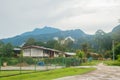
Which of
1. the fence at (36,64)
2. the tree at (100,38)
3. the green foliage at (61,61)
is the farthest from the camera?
the tree at (100,38)

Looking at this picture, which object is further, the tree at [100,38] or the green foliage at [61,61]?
the tree at [100,38]

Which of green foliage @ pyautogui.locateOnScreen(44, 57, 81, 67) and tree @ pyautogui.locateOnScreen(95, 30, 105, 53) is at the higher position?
tree @ pyautogui.locateOnScreen(95, 30, 105, 53)

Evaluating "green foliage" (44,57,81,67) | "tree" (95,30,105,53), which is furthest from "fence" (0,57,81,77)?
"tree" (95,30,105,53)

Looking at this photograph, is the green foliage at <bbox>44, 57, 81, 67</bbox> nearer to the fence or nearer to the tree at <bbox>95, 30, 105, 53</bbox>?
the fence

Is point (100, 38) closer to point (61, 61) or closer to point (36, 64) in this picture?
point (61, 61)

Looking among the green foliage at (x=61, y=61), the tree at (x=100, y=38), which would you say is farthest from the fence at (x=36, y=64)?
the tree at (x=100, y=38)

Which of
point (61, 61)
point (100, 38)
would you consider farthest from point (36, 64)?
point (100, 38)

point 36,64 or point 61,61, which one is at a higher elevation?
point 61,61

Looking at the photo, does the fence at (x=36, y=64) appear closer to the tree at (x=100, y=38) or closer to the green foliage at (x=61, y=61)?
the green foliage at (x=61, y=61)

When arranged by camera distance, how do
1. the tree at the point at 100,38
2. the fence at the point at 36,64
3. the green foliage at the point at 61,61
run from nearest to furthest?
the fence at the point at 36,64 → the green foliage at the point at 61,61 → the tree at the point at 100,38

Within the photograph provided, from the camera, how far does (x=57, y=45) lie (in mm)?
138375

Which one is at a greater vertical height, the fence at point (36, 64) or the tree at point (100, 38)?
the tree at point (100, 38)

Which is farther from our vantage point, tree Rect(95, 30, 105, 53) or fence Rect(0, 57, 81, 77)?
tree Rect(95, 30, 105, 53)

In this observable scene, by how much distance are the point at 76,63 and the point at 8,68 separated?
61.7 ft
